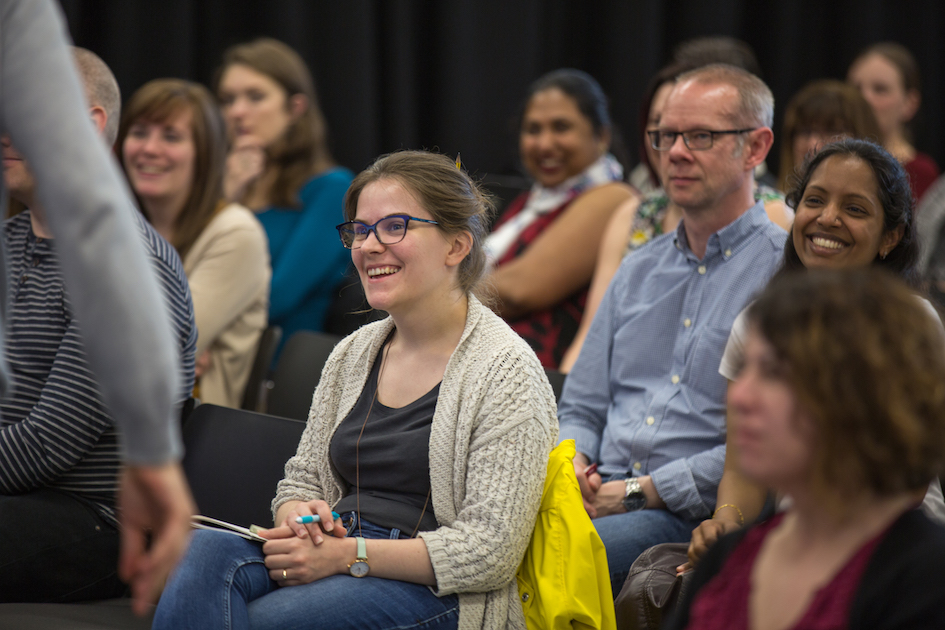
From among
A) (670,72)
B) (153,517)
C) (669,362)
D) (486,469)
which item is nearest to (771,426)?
(153,517)

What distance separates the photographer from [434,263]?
1854mm

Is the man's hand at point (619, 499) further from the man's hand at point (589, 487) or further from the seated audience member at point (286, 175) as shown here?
the seated audience member at point (286, 175)

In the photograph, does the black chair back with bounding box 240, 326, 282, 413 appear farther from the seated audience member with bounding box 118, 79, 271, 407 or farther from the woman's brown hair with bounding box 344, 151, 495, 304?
the woman's brown hair with bounding box 344, 151, 495, 304

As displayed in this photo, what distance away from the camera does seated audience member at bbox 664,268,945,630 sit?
3.16ft

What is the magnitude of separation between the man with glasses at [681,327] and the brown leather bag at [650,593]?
293 millimetres

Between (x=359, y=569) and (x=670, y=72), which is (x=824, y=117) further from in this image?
(x=359, y=569)

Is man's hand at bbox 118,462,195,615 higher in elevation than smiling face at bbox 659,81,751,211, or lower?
lower

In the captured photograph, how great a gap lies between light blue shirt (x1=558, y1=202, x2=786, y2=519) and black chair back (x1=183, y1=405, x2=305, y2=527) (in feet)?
2.29

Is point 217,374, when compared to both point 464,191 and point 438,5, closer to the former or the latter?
point 464,191

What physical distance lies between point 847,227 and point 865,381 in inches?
37.1

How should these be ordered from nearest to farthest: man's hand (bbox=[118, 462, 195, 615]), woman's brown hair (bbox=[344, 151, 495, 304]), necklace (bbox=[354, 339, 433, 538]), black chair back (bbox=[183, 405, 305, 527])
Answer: man's hand (bbox=[118, 462, 195, 615]), necklace (bbox=[354, 339, 433, 538]), woman's brown hair (bbox=[344, 151, 495, 304]), black chair back (bbox=[183, 405, 305, 527])

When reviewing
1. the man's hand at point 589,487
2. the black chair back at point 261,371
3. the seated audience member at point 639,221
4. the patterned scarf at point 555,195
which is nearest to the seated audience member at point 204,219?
the black chair back at point 261,371

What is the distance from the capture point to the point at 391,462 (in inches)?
69.7

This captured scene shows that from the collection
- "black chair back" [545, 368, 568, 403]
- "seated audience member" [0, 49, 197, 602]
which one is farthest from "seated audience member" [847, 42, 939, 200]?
"seated audience member" [0, 49, 197, 602]
